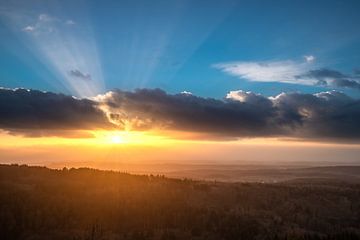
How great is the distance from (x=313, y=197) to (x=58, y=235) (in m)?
71.4

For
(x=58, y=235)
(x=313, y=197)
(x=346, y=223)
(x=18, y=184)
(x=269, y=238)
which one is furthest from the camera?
(x=313, y=197)

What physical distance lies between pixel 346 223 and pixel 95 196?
5705 cm

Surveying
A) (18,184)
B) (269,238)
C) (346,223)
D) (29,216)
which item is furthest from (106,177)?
(346,223)

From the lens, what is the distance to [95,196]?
104125 millimetres

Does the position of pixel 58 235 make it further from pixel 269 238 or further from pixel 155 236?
pixel 269 238

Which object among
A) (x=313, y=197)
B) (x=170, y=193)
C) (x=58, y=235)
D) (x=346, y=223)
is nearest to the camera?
(x=58, y=235)

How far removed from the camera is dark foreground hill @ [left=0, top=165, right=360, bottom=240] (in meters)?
85.5

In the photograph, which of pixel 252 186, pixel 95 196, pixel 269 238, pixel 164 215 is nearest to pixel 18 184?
pixel 95 196

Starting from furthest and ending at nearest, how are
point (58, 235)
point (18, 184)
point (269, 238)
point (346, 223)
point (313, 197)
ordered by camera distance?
1. point (313, 197)
2. point (346, 223)
3. point (18, 184)
4. point (269, 238)
5. point (58, 235)

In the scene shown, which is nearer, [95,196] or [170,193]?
[95,196]

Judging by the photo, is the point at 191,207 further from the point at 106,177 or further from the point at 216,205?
the point at 106,177

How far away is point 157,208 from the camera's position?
102125mm

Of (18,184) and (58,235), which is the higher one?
(18,184)

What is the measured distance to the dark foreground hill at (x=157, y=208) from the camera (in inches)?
3366
